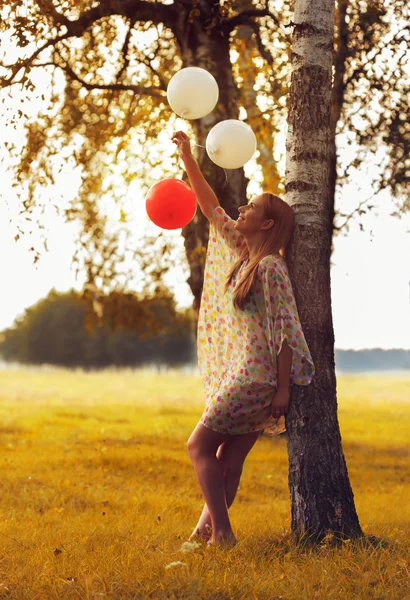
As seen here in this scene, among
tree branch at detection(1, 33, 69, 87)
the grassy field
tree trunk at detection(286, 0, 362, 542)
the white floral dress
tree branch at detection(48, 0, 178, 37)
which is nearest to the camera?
the grassy field

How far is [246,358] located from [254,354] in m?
0.06

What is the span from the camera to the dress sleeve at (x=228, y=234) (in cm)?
518

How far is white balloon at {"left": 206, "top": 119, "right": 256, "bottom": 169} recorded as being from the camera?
212 inches

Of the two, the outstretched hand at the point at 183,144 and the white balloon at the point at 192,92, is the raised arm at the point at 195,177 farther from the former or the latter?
the white balloon at the point at 192,92

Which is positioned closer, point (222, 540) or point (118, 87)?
point (222, 540)

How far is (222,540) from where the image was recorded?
15.4 feet

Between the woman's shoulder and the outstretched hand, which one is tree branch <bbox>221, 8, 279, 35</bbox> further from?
the woman's shoulder

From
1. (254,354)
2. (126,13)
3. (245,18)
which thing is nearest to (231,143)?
(254,354)

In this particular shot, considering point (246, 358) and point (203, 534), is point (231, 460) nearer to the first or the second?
point (203, 534)

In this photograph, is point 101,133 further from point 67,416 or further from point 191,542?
point 191,542

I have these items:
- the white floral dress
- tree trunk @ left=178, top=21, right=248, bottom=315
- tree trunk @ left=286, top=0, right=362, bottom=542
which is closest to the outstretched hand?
tree trunk @ left=286, top=0, right=362, bottom=542

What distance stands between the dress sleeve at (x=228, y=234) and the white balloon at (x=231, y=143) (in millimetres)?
467

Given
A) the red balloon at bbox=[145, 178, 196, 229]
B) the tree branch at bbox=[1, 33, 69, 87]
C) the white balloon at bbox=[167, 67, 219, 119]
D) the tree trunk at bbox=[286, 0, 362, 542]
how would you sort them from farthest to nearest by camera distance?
the tree branch at bbox=[1, 33, 69, 87] → the white balloon at bbox=[167, 67, 219, 119] → the red balloon at bbox=[145, 178, 196, 229] → the tree trunk at bbox=[286, 0, 362, 542]

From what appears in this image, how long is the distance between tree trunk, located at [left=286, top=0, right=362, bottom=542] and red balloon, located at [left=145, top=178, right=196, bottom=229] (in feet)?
2.36
